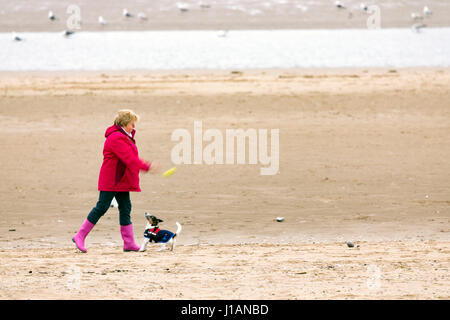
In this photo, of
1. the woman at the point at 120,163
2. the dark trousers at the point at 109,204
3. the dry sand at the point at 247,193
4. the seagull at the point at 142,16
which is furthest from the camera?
the seagull at the point at 142,16

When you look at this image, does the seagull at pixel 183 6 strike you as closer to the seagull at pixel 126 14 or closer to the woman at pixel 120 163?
the seagull at pixel 126 14

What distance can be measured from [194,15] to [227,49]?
11.7m

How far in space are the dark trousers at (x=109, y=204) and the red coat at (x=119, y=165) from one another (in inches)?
4.1

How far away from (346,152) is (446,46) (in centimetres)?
2827

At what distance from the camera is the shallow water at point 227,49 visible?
28.8 metres

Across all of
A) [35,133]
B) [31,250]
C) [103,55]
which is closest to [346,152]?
[35,133]

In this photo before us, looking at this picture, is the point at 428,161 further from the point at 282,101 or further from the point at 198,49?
the point at 198,49

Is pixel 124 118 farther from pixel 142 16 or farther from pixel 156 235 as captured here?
pixel 142 16

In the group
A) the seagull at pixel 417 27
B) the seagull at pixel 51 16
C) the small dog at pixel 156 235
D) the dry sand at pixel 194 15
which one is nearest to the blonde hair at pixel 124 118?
the small dog at pixel 156 235

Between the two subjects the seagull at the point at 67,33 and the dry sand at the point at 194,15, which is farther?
the dry sand at the point at 194,15

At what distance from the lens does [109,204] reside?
752 cm

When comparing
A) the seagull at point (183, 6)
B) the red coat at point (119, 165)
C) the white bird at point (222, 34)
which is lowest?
the red coat at point (119, 165)

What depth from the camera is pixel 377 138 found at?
1393 centimetres

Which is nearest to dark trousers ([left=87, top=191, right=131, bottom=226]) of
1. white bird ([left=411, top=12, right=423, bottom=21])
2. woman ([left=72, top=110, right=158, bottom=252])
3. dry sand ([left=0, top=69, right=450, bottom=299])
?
woman ([left=72, top=110, right=158, bottom=252])
